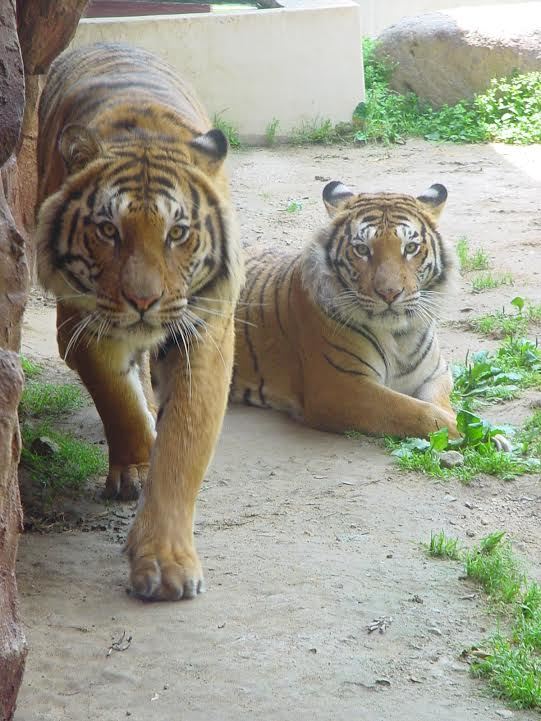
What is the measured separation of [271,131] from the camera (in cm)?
1082

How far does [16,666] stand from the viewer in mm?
2635

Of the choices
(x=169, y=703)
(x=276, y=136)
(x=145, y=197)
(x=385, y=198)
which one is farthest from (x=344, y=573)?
(x=276, y=136)

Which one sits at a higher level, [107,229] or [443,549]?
[107,229]

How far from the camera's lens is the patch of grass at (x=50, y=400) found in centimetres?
561

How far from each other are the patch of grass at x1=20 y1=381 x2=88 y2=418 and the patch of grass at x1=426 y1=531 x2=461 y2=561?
230 cm

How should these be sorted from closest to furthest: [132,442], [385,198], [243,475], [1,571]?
[1,571] → [132,442] → [243,475] → [385,198]

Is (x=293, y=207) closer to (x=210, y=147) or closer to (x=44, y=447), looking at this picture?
(x=44, y=447)

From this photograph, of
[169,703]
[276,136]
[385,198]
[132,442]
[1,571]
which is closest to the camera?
[1,571]

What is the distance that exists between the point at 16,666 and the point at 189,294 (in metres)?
1.58

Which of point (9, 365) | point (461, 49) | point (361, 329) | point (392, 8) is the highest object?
point (392, 8)

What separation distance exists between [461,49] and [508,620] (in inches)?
355

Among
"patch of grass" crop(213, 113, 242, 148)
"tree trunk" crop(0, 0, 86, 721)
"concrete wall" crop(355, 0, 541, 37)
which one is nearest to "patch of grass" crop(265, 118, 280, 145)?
"patch of grass" crop(213, 113, 242, 148)

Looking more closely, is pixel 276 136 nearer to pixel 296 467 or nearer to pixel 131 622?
pixel 296 467

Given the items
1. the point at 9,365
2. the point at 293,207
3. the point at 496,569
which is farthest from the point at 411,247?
the point at 293,207
